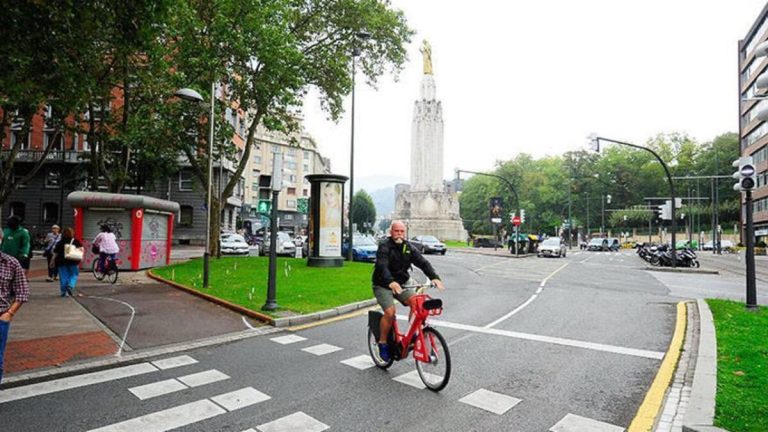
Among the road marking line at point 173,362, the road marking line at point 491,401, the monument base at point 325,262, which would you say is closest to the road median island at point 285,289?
the monument base at point 325,262

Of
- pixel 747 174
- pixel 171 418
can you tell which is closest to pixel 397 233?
pixel 171 418

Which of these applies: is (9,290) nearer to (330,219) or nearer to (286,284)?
(286,284)

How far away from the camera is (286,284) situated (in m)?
13.6

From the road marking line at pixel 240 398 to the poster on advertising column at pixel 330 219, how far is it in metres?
14.7

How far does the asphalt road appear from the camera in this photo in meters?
4.42

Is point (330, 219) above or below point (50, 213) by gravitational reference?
below

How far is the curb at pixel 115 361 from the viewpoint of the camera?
18.3 feet

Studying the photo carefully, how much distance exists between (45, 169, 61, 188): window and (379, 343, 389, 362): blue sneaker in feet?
149

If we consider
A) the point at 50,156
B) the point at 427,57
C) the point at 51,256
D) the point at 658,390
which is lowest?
the point at 658,390

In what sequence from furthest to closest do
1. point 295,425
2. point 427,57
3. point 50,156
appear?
point 427,57, point 50,156, point 295,425

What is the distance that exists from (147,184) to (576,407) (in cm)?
4324

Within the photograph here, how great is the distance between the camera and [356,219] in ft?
382

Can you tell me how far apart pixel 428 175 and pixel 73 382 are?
202 ft

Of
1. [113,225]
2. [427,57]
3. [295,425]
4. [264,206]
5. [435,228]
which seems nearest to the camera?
[295,425]
